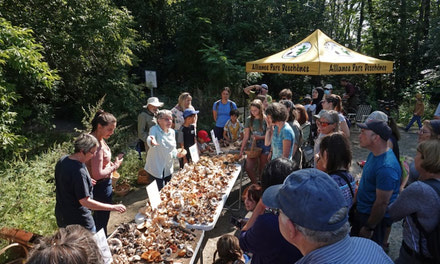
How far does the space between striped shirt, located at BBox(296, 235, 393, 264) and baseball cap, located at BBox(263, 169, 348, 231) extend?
0.08m

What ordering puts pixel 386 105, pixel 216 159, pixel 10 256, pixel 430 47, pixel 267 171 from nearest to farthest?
pixel 267 171
pixel 10 256
pixel 216 159
pixel 386 105
pixel 430 47

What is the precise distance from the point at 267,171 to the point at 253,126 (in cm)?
264

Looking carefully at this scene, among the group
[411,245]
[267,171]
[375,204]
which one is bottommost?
[411,245]

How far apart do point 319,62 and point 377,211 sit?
429cm

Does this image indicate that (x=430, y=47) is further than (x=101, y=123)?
Yes

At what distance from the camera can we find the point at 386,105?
888cm

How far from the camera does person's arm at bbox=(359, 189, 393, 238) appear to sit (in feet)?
7.27

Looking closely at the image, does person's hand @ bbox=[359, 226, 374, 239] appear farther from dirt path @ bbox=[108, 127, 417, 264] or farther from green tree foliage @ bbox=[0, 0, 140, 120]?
green tree foliage @ bbox=[0, 0, 140, 120]

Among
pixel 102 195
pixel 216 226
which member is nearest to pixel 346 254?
pixel 102 195

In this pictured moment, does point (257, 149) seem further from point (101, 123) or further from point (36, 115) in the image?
point (36, 115)

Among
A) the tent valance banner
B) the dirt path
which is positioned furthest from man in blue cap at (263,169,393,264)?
the tent valance banner

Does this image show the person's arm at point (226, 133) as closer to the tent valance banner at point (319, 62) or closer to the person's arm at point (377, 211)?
the tent valance banner at point (319, 62)

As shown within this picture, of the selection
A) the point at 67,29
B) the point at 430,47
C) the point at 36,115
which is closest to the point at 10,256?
the point at 67,29

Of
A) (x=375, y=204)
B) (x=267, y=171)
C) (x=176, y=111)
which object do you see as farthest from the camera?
(x=176, y=111)
